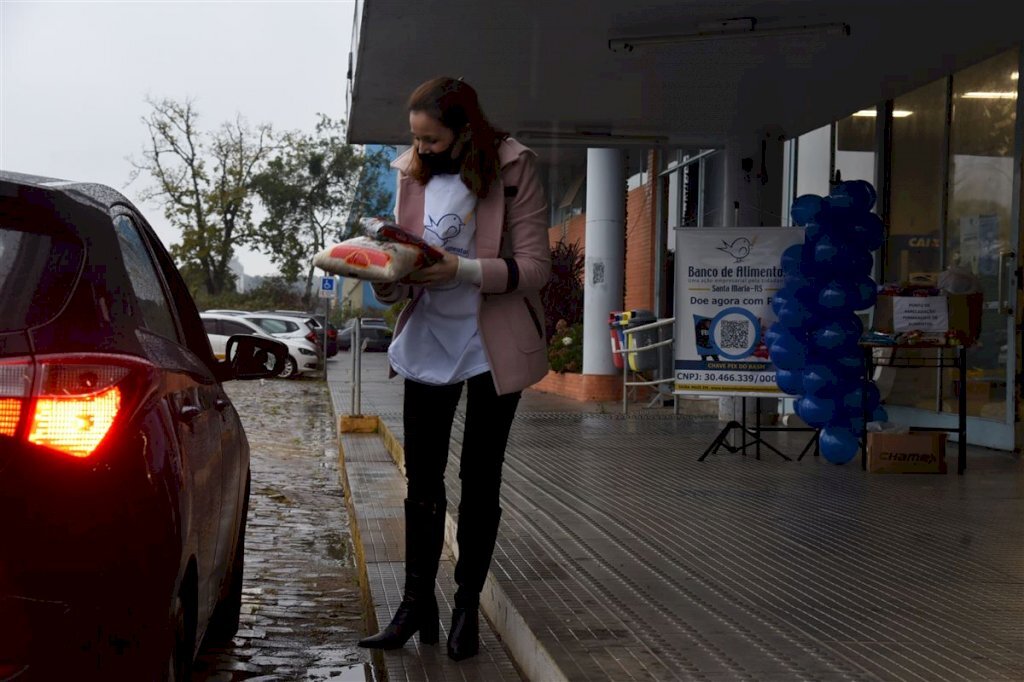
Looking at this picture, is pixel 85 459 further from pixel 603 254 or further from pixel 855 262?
pixel 603 254

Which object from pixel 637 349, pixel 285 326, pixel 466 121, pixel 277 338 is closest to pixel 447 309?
pixel 466 121

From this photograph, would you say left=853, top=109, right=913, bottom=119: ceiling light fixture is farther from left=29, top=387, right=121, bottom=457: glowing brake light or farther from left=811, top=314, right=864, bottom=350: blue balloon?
left=29, top=387, right=121, bottom=457: glowing brake light

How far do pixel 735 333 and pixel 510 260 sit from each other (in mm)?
6528

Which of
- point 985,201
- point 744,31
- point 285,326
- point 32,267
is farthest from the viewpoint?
point 285,326

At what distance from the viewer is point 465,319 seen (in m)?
4.41

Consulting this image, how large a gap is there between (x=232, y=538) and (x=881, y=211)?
10534 mm

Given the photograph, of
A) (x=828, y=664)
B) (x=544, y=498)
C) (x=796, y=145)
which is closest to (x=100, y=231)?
(x=828, y=664)

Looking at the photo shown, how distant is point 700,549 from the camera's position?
20.1 feet

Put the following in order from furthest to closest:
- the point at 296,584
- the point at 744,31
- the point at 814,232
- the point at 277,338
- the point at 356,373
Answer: the point at 277,338 < the point at 356,373 < the point at 744,31 < the point at 814,232 < the point at 296,584

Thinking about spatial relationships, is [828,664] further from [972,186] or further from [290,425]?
[290,425]

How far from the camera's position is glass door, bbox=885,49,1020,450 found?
11.3 meters

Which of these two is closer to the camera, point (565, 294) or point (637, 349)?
point (637, 349)

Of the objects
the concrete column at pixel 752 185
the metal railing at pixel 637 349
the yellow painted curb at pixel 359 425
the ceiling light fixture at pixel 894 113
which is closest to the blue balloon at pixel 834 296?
the concrete column at pixel 752 185

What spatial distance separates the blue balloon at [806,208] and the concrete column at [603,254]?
9034 millimetres
